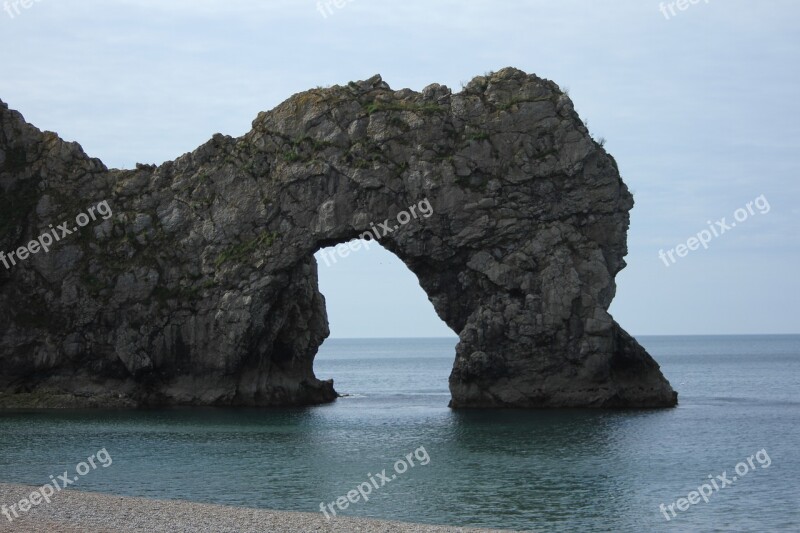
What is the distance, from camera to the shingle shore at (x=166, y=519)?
106ft

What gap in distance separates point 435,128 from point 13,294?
3490cm

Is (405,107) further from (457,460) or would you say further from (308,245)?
(457,460)

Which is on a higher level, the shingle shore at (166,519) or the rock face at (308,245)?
the rock face at (308,245)

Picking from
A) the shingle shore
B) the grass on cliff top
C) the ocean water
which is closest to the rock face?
the grass on cliff top

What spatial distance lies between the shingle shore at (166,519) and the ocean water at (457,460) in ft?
10.8

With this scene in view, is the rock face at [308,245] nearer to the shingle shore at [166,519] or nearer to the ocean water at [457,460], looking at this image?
the ocean water at [457,460]

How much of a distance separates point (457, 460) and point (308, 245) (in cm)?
3011

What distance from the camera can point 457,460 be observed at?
52.1 m

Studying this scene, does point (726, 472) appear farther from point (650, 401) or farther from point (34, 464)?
point (34, 464)

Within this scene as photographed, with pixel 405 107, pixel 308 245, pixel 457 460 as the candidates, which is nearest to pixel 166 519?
pixel 457 460

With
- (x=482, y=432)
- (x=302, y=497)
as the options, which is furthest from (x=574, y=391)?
(x=302, y=497)

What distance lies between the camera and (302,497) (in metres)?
41.7

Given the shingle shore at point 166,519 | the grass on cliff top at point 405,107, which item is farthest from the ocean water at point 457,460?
the grass on cliff top at point 405,107

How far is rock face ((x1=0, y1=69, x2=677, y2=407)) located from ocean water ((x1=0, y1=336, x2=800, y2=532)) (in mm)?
4582
